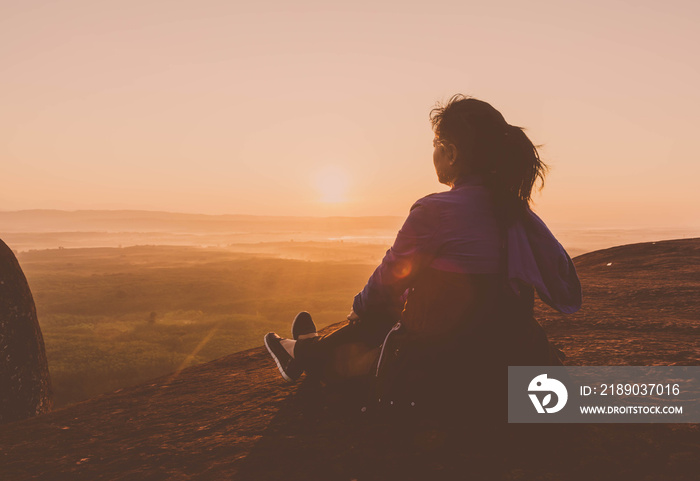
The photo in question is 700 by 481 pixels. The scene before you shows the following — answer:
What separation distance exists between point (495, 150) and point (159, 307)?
140 feet

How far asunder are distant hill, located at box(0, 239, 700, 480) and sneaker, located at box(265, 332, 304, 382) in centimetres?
19

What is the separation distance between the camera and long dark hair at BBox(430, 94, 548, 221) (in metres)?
2.89

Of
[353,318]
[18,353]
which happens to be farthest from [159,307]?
[353,318]

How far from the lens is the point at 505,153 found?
2.91m

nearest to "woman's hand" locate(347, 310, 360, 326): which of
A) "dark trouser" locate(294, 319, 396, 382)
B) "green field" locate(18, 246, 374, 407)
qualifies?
"dark trouser" locate(294, 319, 396, 382)

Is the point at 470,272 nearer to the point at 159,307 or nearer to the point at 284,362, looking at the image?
the point at 284,362

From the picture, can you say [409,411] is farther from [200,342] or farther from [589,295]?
[200,342]

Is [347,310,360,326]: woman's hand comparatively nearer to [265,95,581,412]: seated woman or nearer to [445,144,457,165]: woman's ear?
[265,95,581,412]: seated woman

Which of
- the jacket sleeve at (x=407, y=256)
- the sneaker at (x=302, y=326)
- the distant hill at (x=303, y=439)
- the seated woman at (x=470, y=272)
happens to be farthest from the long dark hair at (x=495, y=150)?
the sneaker at (x=302, y=326)

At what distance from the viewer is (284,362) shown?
397cm

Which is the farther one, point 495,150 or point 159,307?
point 159,307

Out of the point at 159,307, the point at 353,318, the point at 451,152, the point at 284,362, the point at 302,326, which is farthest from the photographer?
the point at 159,307

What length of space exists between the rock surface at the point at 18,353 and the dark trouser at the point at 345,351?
4535 millimetres

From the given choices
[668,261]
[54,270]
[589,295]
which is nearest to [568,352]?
[589,295]
